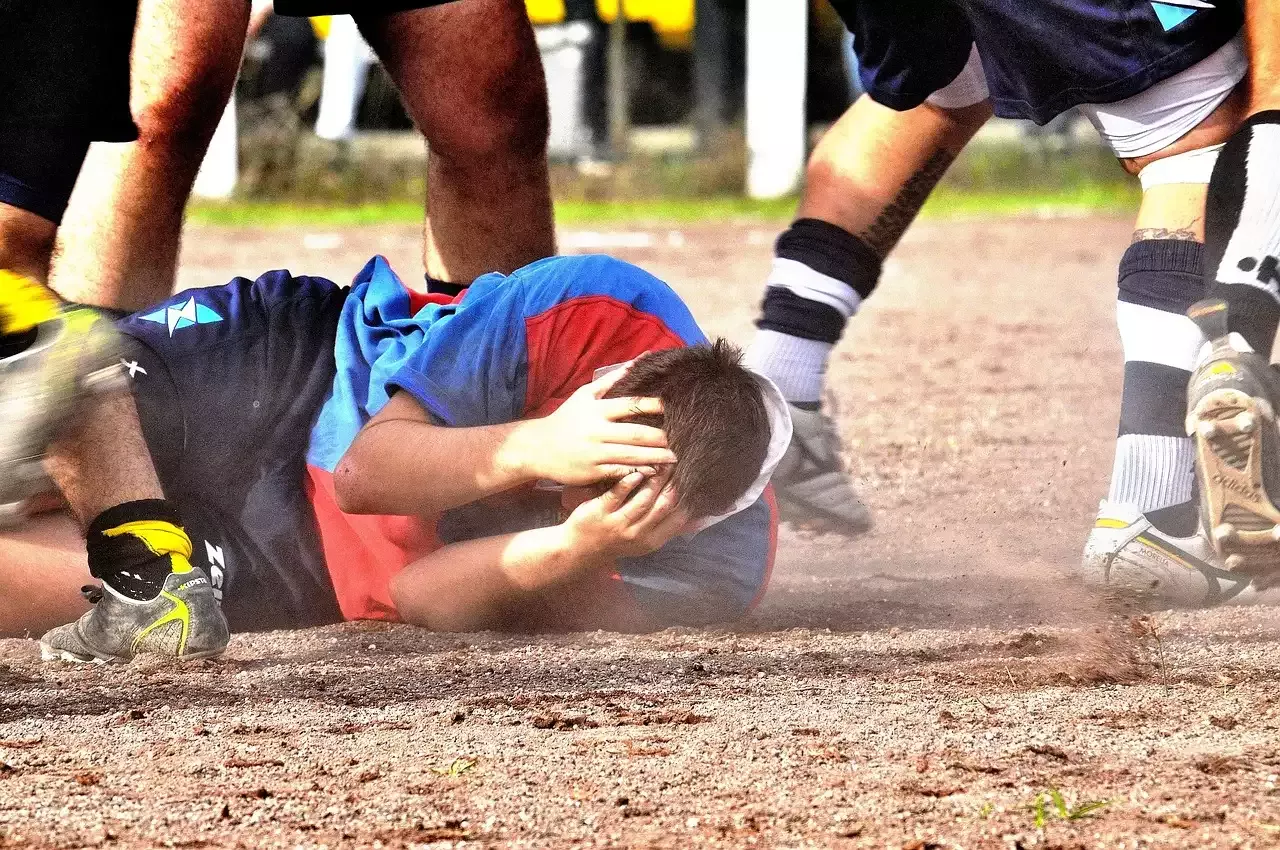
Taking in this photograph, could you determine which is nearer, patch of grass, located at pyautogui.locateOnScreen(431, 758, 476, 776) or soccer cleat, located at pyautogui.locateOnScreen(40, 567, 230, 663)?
patch of grass, located at pyautogui.locateOnScreen(431, 758, 476, 776)

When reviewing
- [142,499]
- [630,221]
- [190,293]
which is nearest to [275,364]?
[190,293]

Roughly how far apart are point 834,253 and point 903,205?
18 cm

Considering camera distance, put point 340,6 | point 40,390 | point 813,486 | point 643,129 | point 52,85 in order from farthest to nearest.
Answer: point 643,129 → point 813,486 → point 340,6 → point 52,85 → point 40,390

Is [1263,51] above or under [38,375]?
above

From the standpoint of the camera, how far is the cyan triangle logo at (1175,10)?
2674 millimetres

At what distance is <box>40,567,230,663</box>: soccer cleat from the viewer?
2.33 meters

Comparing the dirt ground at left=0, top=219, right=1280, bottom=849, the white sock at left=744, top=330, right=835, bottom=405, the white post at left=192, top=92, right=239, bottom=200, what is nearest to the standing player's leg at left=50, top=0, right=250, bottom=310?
the dirt ground at left=0, top=219, right=1280, bottom=849

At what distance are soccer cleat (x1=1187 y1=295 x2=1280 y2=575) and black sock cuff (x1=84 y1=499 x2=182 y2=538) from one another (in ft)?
4.70

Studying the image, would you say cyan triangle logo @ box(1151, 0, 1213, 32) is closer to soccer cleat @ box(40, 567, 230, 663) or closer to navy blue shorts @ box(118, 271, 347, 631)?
navy blue shorts @ box(118, 271, 347, 631)

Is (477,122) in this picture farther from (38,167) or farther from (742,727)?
(742,727)

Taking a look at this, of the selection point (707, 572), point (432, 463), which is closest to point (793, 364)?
point (707, 572)

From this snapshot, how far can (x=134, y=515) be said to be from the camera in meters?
2.35

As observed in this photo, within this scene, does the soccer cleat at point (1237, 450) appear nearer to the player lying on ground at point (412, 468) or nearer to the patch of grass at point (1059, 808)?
the player lying on ground at point (412, 468)

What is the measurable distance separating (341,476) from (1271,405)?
51.4 inches
